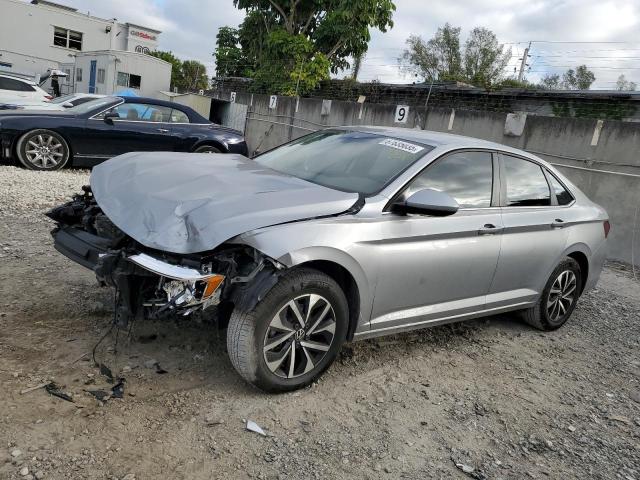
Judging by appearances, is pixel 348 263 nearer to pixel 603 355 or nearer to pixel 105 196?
pixel 105 196

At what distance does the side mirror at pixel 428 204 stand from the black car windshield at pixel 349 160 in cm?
22

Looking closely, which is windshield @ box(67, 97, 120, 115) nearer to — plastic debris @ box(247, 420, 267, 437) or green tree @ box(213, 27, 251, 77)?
plastic debris @ box(247, 420, 267, 437)

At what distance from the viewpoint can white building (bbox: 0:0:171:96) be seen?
86.9 ft

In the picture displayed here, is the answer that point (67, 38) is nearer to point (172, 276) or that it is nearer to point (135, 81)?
point (135, 81)

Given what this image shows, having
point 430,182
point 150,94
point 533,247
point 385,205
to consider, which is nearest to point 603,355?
point 533,247

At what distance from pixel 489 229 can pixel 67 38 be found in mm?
38093

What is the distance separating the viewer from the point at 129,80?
1051 inches

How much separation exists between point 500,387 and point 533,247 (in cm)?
125

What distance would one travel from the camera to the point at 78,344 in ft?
11.3

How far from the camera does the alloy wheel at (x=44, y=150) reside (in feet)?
28.1

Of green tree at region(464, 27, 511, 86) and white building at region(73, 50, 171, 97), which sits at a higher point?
green tree at region(464, 27, 511, 86)

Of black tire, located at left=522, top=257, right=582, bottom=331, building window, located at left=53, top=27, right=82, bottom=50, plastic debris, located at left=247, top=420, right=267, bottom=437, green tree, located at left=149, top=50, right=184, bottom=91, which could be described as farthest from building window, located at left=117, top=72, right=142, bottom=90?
plastic debris, located at left=247, top=420, right=267, bottom=437

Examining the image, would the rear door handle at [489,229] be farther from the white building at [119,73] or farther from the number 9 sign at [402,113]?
the white building at [119,73]

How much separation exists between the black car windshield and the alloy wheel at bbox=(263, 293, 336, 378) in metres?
0.83
